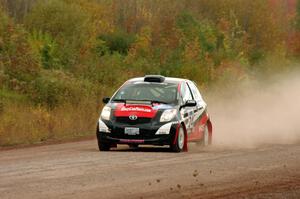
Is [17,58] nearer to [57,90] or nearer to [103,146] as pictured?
[57,90]

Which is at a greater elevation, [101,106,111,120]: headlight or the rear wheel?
[101,106,111,120]: headlight

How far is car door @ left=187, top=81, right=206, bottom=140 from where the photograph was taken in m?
23.2

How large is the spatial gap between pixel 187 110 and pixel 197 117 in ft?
2.95

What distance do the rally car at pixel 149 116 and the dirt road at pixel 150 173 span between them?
0.36 metres

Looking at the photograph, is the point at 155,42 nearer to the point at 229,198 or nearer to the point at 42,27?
the point at 42,27

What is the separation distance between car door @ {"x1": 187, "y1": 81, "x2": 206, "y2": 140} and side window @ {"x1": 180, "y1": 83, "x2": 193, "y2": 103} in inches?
11.7

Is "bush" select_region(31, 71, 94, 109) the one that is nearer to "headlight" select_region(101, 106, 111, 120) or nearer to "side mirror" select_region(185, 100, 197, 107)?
"side mirror" select_region(185, 100, 197, 107)

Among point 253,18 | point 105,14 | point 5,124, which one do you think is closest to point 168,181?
point 5,124

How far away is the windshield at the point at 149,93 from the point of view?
2232cm

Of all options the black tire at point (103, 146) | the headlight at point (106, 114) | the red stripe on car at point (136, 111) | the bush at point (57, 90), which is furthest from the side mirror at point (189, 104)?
the bush at point (57, 90)

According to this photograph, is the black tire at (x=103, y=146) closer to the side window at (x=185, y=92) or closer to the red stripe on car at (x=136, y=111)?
the red stripe on car at (x=136, y=111)

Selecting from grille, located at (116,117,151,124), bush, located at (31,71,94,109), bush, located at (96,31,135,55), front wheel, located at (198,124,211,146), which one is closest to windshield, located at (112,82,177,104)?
grille, located at (116,117,151,124)

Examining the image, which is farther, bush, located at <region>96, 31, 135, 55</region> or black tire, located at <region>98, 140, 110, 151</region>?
bush, located at <region>96, 31, 135, 55</region>

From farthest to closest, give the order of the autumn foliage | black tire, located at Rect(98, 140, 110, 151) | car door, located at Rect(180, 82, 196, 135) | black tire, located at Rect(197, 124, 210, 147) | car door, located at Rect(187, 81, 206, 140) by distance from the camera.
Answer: the autumn foliage
black tire, located at Rect(197, 124, 210, 147)
car door, located at Rect(187, 81, 206, 140)
car door, located at Rect(180, 82, 196, 135)
black tire, located at Rect(98, 140, 110, 151)
